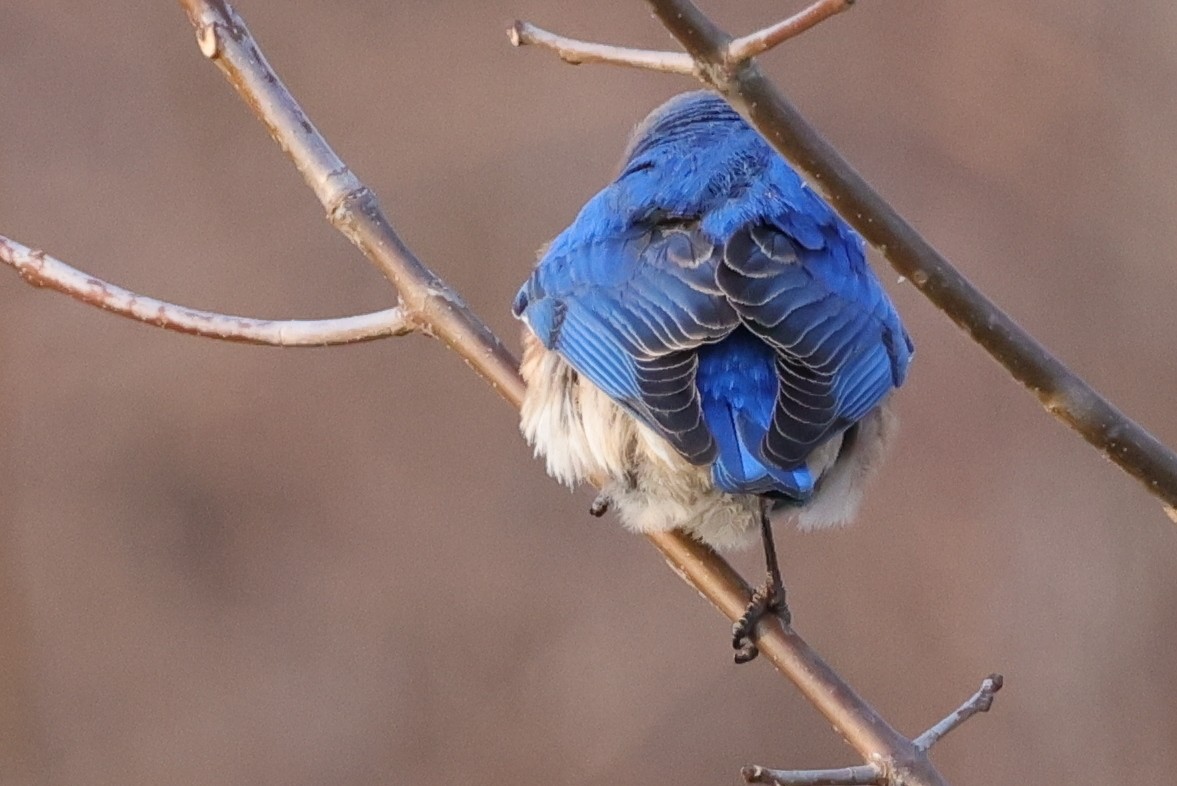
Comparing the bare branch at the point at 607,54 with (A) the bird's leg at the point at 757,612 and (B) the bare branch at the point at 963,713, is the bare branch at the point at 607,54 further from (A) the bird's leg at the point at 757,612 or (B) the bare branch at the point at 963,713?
(A) the bird's leg at the point at 757,612

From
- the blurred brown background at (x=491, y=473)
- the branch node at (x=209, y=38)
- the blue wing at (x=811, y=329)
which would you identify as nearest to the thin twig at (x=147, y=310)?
the branch node at (x=209, y=38)

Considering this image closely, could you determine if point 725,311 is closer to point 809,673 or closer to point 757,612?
point 757,612

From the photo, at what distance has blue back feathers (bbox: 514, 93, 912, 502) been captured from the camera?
2.94m

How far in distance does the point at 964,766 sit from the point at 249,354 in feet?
10.6

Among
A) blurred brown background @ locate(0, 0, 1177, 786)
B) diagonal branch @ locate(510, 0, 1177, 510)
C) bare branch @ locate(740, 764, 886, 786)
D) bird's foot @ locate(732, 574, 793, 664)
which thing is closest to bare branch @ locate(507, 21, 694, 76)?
diagonal branch @ locate(510, 0, 1177, 510)

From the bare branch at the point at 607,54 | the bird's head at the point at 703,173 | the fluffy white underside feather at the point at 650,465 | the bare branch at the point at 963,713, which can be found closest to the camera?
the bare branch at the point at 607,54

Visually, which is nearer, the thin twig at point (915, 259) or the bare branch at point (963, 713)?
the thin twig at point (915, 259)

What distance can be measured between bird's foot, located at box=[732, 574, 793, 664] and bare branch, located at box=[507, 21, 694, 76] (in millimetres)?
1227

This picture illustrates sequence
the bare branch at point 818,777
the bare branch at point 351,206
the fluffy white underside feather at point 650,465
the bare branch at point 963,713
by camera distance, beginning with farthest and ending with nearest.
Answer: the fluffy white underside feather at point 650,465
the bare branch at point 351,206
the bare branch at point 963,713
the bare branch at point 818,777

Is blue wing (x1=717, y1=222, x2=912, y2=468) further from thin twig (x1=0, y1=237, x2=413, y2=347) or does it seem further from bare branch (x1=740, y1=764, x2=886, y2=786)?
thin twig (x1=0, y1=237, x2=413, y2=347)

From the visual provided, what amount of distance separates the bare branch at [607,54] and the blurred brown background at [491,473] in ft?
14.2

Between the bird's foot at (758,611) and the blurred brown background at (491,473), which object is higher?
the blurred brown background at (491,473)

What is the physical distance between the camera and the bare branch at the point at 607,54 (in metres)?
1.94

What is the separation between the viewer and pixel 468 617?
21.5ft
